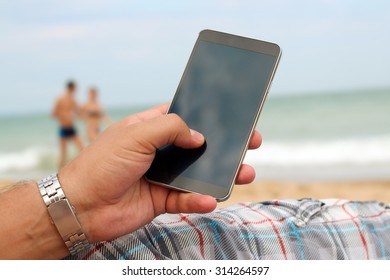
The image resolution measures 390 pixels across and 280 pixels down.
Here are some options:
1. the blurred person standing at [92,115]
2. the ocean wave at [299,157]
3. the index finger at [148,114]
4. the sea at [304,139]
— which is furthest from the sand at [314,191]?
the index finger at [148,114]

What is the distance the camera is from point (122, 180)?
1274 mm

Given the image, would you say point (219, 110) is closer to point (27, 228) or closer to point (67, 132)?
point (27, 228)

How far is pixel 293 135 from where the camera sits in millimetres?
13180

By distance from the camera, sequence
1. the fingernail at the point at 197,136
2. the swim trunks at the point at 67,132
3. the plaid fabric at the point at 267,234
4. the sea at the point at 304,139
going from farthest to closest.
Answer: the swim trunks at the point at 67,132 → the sea at the point at 304,139 → the fingernail at the point at 197,136 → the plaid fabric at the point at 267,234

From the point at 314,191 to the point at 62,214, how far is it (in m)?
5.96

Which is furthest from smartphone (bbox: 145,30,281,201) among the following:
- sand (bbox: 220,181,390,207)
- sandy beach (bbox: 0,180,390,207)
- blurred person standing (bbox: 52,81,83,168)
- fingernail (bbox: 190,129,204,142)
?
blurred person standing (bbox: 52,81,83,168)

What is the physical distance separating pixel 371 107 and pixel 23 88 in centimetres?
1232

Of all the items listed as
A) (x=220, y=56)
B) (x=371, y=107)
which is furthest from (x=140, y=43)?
(x=220, y=56)

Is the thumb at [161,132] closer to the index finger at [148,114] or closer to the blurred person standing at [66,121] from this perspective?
the index finger at [148,114]

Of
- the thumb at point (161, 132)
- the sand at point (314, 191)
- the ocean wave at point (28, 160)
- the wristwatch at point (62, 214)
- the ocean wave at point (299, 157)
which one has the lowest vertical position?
the ocean wave at point (28, 160)

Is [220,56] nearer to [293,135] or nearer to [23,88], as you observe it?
[293,135]

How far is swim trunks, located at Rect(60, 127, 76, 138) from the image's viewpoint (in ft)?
30.1

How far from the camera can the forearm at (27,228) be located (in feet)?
3.78

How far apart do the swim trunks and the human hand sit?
7.99 meters
